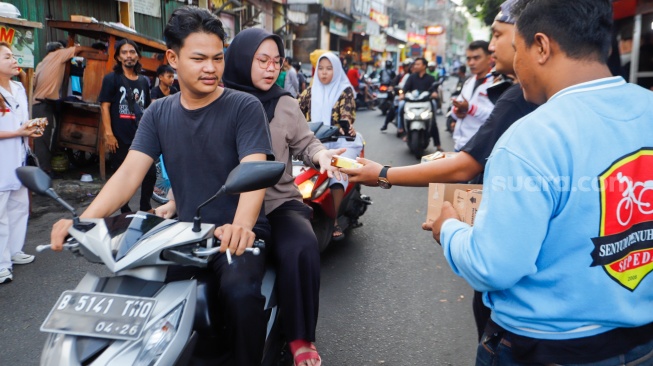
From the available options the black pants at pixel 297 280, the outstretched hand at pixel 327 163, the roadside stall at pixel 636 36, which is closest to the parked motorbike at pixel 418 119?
the roadside stall at pixel 636 36

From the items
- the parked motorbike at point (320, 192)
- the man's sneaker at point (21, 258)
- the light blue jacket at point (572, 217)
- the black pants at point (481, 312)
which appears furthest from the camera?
the man's sneaker at point (21, 258)

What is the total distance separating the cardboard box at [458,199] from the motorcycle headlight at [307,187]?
1804 mm

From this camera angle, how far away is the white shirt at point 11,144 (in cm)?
410

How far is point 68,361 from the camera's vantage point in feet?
4.82

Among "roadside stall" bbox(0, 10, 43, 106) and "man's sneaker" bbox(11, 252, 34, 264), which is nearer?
"man's sneaker" bbox(11, 252, 34, 264)

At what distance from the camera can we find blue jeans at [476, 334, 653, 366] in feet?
Answer: 4.50

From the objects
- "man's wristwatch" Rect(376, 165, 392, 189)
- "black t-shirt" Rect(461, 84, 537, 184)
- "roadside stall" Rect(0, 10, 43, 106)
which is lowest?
"man's wristwatch" Rect(376, 165, 392, 189)

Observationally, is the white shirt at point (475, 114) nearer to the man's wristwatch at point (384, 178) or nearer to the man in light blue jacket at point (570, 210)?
the man's wristwatch at point (384, 178)

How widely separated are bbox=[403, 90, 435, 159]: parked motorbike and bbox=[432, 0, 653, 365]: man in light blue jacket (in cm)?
825

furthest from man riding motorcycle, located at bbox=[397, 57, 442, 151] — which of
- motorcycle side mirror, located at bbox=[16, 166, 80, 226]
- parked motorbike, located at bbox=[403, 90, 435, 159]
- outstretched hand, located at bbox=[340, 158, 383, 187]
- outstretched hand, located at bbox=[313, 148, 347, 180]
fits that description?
motorcycle side mirror, located at bbox=[16, 166, 80, 226]

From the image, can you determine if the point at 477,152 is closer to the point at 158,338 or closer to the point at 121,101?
the point at 158,338

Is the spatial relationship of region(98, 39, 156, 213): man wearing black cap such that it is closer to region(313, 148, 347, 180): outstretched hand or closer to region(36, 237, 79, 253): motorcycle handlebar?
region(313, 148, 347, 180): outstretched hand

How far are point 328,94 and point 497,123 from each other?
324cm

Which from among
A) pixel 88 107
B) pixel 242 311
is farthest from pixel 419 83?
pixel 242 311
